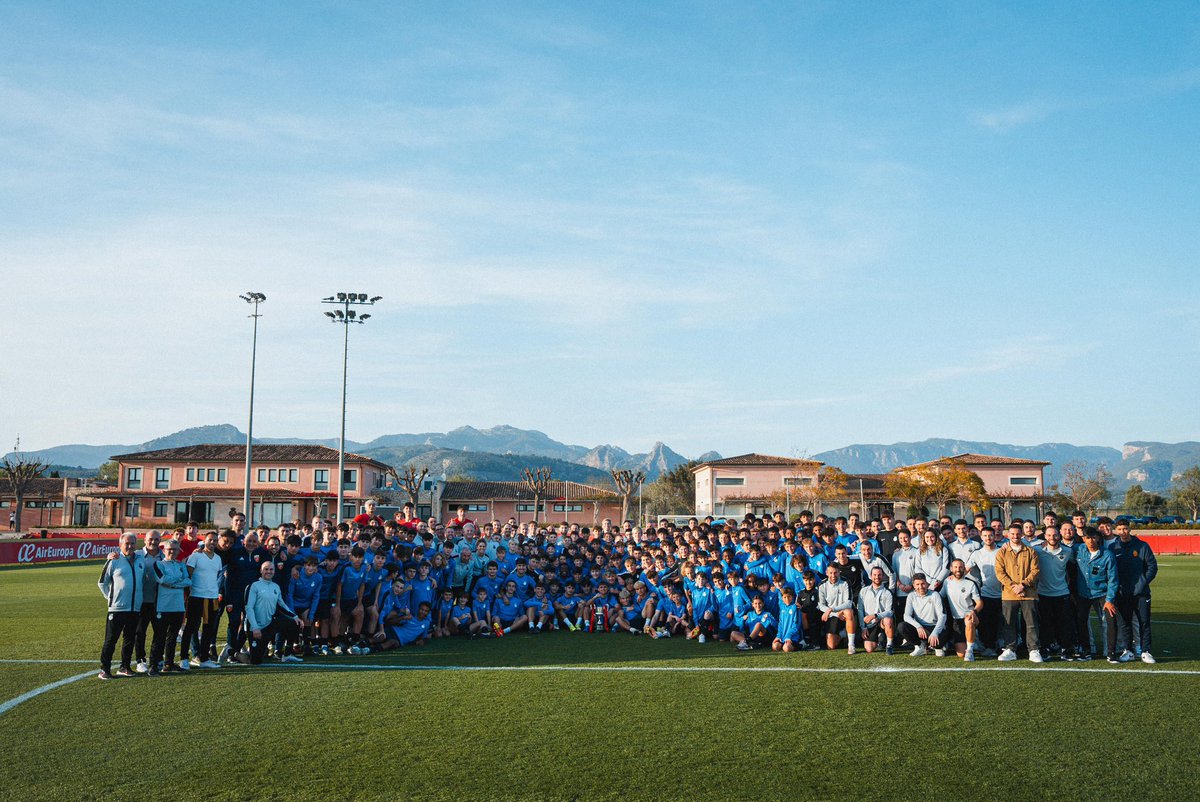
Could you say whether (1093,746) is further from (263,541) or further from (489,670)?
(263,541)

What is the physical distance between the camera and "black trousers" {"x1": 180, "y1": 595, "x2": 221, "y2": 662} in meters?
9.49

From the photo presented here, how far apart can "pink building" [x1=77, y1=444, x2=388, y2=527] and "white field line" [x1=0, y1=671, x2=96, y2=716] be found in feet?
162

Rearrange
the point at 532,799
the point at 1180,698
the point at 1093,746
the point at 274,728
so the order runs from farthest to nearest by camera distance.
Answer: the point at 1180,698, the point at 274,728, the point at 1093,746, the point at 532,799

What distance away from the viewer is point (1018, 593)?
9.77 metres

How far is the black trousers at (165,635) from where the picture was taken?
9.04 metres

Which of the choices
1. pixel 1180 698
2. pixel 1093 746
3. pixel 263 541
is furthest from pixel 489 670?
pixel 1180 698

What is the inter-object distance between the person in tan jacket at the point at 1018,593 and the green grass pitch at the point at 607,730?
422 mm

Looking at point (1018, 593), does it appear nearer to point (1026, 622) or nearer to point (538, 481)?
point (1026, 622)

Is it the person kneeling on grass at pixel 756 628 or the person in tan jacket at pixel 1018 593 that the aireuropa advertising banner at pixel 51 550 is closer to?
the person kneeling on grass at pixel 756 628

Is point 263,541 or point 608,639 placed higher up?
point 263,541

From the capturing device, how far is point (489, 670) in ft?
30.4

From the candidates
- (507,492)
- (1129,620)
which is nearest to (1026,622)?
(1129,620)

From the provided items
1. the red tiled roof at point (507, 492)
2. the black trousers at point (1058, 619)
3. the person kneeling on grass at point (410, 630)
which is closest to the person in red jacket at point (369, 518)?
the person kneeling on grass at point (410, 630)

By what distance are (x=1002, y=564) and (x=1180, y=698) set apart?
101 inches
